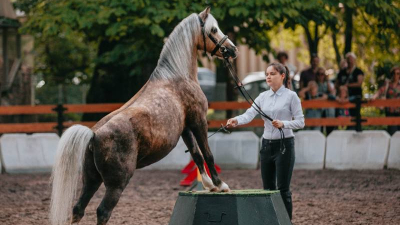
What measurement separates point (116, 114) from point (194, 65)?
106cm

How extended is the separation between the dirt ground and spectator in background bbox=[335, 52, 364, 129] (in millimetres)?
1849

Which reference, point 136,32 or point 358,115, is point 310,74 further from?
point 136,32

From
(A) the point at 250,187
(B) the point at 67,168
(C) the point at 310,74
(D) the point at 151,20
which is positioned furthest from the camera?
(C) the point at 310,74

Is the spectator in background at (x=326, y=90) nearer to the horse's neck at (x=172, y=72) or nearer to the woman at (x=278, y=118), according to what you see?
the woman at (x=278, y=118)

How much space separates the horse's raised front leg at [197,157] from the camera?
7.23m

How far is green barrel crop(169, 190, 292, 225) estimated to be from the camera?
22.1 ft

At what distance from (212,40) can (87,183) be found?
1.78 m

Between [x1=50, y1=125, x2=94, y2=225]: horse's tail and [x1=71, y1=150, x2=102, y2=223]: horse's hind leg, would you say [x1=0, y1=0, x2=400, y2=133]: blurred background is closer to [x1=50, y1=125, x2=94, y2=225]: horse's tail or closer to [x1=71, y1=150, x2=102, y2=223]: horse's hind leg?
[x1=71, y1=150, x2=102, y2=223]: horse's hind leg

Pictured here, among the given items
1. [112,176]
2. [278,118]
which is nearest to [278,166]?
[278,118]

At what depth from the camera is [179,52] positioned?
734 cm

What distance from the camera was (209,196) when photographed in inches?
269

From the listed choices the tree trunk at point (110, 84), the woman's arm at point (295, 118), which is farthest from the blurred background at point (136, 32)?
the woman's arm at point (295, 118)

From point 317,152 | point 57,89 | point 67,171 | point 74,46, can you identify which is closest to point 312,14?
point 317,152

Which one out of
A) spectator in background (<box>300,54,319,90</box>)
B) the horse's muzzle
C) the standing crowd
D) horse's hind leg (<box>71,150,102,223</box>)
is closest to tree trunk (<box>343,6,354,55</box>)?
the standing crowd
